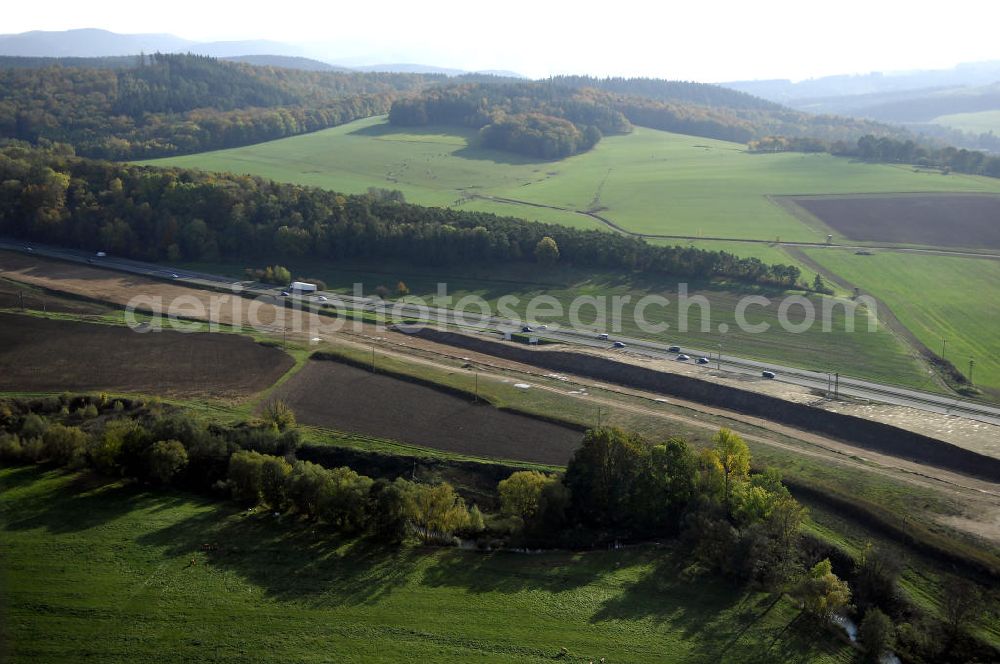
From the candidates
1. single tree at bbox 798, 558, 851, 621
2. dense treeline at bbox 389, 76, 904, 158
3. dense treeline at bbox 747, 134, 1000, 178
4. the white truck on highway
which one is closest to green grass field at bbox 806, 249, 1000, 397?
single tree at bbox 798, 558, 851, 621

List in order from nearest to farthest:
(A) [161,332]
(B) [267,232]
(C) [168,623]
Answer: (C) [168,623] → (A) [161,332] → (B) [267,232]

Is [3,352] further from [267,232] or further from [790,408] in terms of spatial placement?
[790,408]

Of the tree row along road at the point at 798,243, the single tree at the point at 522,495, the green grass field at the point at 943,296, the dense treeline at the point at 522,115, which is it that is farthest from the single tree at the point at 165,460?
the dense treeline at the point at 522,115

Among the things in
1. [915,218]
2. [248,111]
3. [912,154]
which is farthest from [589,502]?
[248,111]

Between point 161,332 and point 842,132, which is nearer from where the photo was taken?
point 161,332

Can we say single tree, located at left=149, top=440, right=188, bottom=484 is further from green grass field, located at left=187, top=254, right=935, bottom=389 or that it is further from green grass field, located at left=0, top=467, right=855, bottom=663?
green grass field, located at left=187, top=254, right=935, bottom=389

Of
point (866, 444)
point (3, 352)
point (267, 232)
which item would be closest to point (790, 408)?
point (866, 444)

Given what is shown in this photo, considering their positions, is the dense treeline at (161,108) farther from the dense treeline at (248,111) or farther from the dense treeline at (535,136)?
the dense treeline at (535,136)

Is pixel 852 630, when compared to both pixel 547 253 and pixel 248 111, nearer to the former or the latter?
pixel 547 253
